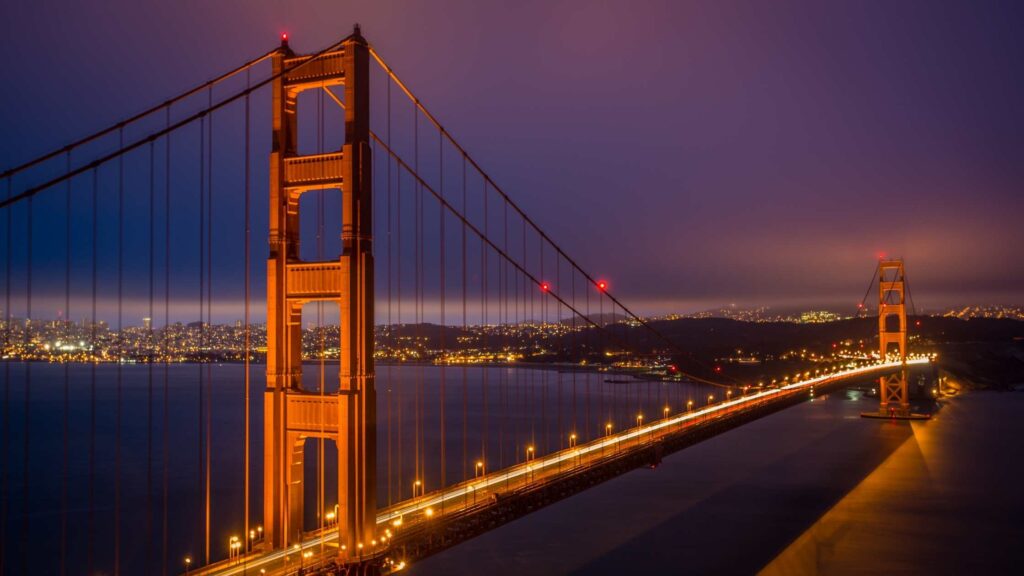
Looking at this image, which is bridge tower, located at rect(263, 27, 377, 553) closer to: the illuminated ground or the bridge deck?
the bridge deck

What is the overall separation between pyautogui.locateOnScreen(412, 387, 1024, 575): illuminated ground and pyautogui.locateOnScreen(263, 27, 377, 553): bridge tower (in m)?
9.08

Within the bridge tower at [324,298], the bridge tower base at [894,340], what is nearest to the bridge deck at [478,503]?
the bridge tower at [324,298]

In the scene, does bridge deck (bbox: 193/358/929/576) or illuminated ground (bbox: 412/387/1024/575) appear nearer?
bridge deck (bbox: 193/358/929/576)

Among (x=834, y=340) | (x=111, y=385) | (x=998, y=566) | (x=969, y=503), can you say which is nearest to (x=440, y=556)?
(x=998, y=566)

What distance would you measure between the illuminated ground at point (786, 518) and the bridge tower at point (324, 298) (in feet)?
29.8

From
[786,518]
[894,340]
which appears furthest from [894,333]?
[786,518]

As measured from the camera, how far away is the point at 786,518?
24.3 m

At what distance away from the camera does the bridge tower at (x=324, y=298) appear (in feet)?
33.6

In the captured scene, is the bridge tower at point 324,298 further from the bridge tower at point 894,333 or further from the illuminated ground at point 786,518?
the bridge tower at point 894,333

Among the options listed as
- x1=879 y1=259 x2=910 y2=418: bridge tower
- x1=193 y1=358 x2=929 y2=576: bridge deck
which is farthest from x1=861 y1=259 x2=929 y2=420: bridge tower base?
x1=193 y1=358 x2=929 y2=576: bridge deck

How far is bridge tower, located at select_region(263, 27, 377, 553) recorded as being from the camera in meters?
10.2

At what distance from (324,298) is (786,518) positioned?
1875cm

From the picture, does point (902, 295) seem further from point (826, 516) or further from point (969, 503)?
point (826, 516)

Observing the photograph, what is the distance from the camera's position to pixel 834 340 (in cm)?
13350
